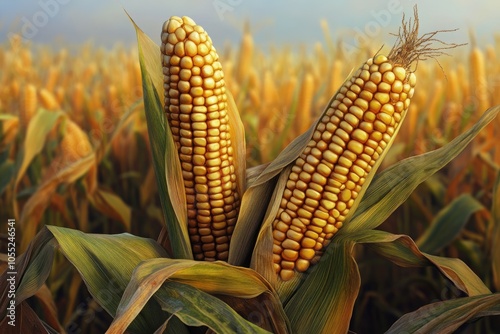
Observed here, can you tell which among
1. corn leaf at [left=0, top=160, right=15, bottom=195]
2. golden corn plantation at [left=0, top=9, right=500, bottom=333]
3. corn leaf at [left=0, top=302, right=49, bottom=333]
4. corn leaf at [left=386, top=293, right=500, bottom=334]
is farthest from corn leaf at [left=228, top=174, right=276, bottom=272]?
corn leaf at [left=0, top=160, right=15, bottom=195]

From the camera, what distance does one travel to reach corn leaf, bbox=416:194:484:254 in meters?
1.58

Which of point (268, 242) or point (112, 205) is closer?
point (268, 242)

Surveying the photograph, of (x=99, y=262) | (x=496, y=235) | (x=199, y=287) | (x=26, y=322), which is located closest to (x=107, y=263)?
(x=99, y=262)

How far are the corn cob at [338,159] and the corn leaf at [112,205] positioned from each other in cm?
93

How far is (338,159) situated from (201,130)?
0.60ft

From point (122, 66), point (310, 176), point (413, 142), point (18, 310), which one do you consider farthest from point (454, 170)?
point (122, 66)

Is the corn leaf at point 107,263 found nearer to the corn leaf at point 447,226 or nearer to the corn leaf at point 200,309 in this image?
the corn leaf at point 200,309

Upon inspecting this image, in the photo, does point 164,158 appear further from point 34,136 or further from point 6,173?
point 6,173

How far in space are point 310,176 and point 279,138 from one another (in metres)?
0.93

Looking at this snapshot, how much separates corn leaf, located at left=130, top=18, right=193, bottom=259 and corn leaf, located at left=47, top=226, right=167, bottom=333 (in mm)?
65

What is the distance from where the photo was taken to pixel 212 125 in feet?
2.93

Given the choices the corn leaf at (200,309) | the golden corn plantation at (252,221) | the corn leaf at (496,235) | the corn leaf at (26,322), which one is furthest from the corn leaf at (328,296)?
the corn leaf at (496,235)

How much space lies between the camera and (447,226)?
1605 millimetres

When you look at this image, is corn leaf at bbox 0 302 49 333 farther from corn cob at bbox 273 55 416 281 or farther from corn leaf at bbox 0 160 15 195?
corn leaf at bbox 0 160 15 195
